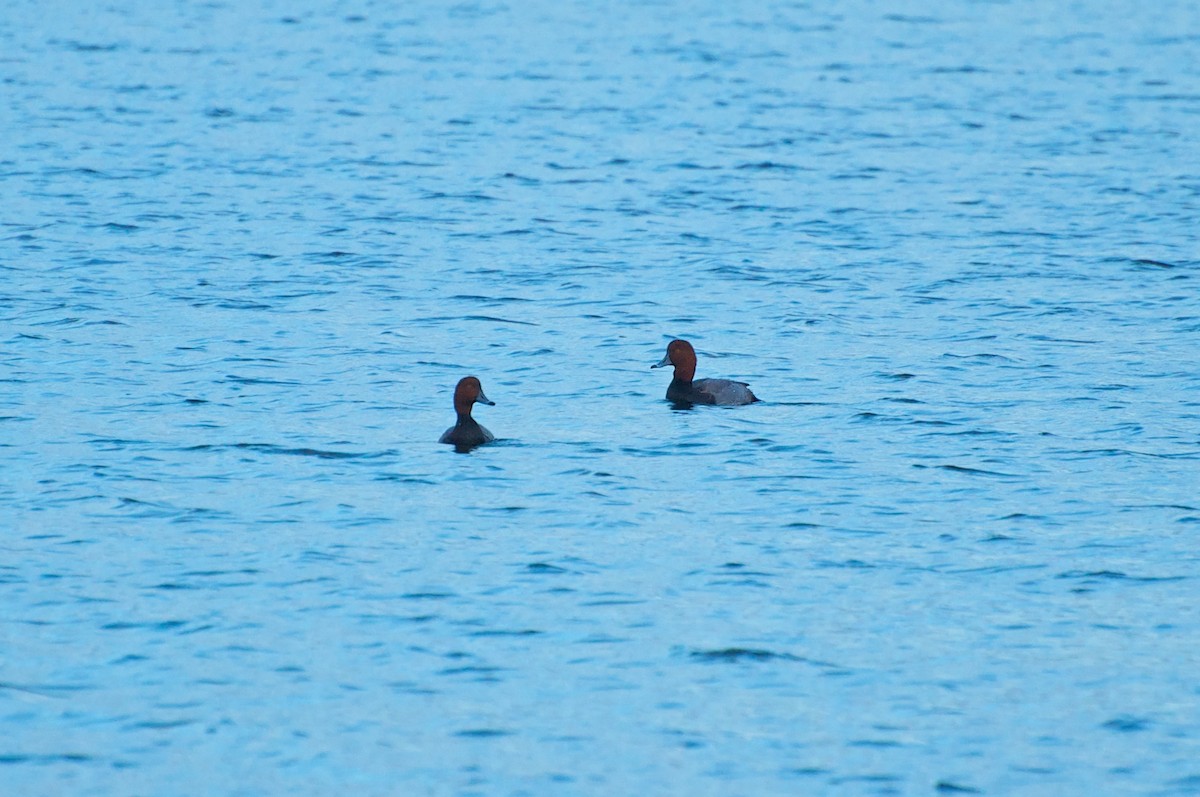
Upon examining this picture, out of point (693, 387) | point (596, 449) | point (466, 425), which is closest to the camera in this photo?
point (466, 425)

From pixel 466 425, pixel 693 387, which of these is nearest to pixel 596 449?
pixel 466 425

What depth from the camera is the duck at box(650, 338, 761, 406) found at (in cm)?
1598

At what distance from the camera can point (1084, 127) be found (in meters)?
30.5

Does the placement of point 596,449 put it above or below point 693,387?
below

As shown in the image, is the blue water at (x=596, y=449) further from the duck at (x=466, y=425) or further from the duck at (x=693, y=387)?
the duck at (x=466, y=425)

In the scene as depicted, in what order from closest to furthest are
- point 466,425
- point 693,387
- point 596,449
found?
point 466,425
point 596,449
point 693,387

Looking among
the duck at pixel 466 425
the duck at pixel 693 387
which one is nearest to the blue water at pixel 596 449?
the duck at pixel 693 387

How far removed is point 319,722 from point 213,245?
13.5 m

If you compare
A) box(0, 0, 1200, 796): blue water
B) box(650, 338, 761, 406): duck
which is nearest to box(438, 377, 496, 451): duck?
box(0, 0, 1200, 796): blue water

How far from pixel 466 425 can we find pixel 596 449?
41.5 inches

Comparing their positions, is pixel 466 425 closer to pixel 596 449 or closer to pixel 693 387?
pixel 596 449

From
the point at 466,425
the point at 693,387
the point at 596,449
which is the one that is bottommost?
the point at 596,449

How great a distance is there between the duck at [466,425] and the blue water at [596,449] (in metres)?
0.27

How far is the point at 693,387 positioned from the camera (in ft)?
52.7
